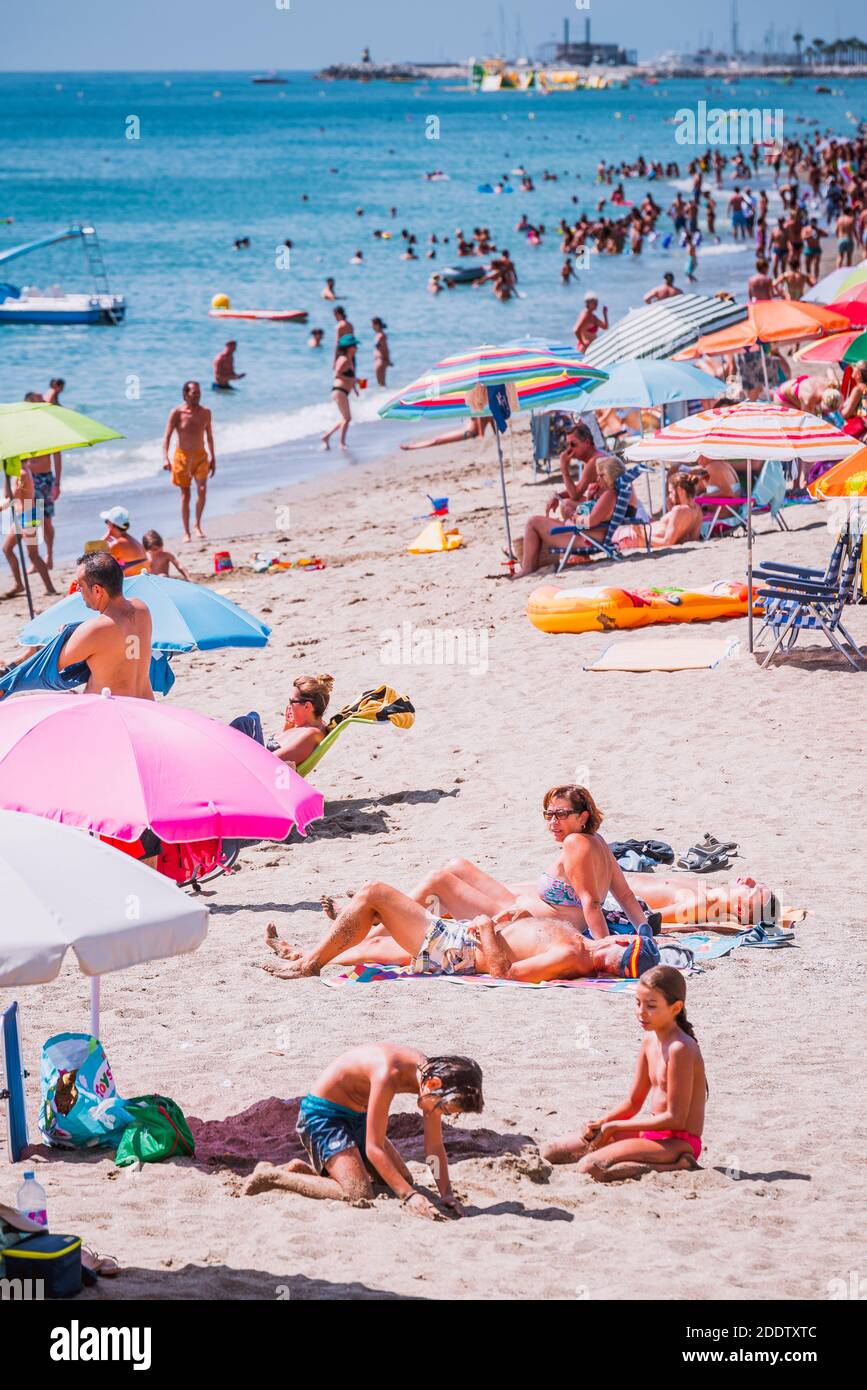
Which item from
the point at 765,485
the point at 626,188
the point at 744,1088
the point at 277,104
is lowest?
the point at 744,1088

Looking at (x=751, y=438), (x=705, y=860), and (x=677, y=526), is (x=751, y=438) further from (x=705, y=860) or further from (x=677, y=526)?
(x=705, y=860)

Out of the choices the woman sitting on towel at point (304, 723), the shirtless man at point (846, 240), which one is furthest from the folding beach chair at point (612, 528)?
the shirtless man at point (846, 240)

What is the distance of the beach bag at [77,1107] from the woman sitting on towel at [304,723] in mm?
3497

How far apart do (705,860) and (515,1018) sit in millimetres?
1603

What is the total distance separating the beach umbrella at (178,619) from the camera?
25.9 feet

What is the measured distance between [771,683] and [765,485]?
3.09 metres

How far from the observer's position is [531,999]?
6031 millimetres

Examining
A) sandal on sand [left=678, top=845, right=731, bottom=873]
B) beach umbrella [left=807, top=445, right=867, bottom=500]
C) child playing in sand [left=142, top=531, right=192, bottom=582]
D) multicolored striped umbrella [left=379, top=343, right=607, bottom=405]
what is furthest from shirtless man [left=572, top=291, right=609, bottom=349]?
sandal on sand [left=678, top=845, right=731, bottom=873]

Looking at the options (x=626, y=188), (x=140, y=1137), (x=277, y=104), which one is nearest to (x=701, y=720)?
(x=140, y=1137)

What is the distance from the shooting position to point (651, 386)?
44.0 feet

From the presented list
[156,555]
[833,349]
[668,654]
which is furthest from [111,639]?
[833,349]

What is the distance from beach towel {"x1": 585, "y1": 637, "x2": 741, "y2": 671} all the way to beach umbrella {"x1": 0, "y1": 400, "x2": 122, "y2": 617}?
3.40 meters

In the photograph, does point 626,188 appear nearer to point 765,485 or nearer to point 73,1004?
point 765,485

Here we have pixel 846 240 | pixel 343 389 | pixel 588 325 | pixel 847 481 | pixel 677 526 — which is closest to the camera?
pixel 847 481
